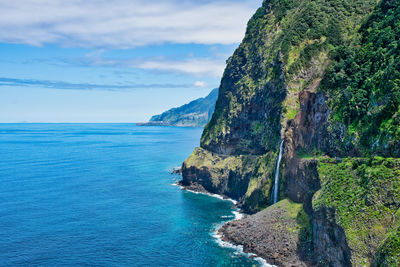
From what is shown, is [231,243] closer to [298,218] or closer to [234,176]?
[298,218]

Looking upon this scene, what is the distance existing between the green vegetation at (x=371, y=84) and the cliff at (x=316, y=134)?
0.22 metres

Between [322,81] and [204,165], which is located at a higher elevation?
[322,81]

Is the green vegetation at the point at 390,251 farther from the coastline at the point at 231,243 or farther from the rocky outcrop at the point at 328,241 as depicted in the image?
the coastline at the point at 231,243

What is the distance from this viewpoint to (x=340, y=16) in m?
100

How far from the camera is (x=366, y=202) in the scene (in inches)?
2018

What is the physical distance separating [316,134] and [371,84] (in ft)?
47.8

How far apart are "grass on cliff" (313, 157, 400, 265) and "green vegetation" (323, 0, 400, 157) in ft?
13.9

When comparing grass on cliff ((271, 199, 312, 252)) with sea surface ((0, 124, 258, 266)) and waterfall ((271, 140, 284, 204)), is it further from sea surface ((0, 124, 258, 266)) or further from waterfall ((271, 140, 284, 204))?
sea surface ((0, 124, 258, 266))

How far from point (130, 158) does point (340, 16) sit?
12630 centimetres

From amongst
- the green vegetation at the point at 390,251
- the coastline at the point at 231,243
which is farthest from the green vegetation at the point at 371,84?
the coastline at the point at 231,243

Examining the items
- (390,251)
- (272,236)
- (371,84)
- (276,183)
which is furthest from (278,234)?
(371,84)

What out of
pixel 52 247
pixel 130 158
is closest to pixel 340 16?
pixel 52 247

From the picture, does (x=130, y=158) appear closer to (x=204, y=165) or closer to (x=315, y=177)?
(x=204, y=165)

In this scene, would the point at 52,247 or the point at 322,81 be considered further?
the point at 322,81
